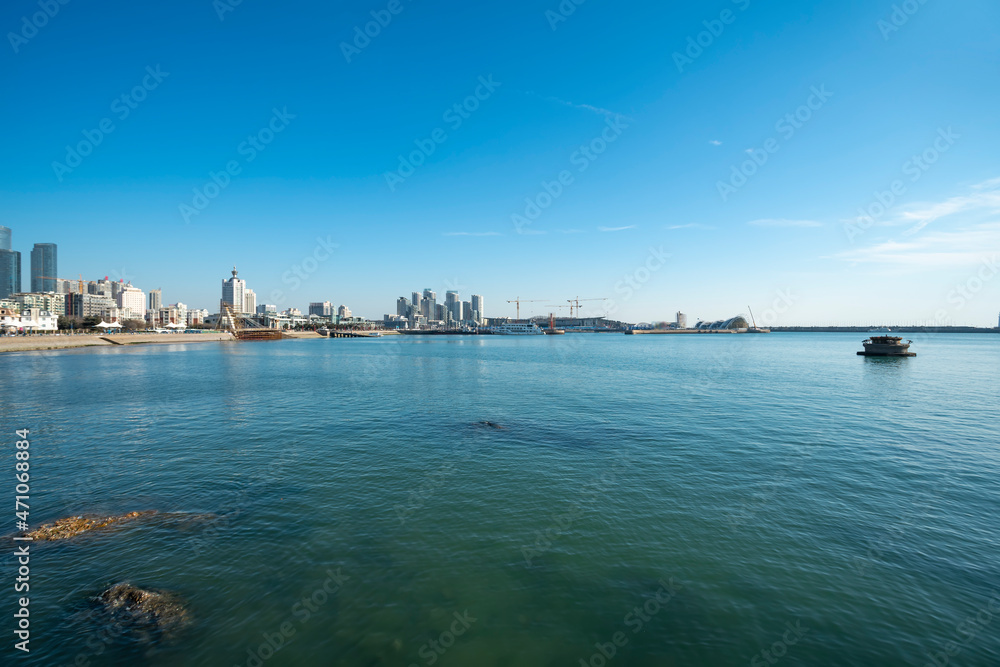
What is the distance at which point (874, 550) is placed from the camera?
38.0ft

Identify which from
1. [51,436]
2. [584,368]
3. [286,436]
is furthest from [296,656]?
[584,368]

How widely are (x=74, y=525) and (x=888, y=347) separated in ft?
359

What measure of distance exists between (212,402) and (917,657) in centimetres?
4131

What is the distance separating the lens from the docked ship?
7663 cm

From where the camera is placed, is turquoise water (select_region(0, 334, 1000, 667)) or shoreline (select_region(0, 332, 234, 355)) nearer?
turquoise water (select_region(0, 334, 1000, 667))

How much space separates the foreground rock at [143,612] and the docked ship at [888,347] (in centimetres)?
10439

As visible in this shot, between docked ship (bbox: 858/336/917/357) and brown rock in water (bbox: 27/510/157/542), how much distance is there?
106m

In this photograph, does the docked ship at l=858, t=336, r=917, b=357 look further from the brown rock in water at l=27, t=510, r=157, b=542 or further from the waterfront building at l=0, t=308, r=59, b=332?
the waterfront building at l=0, t=308, r=59, b=332

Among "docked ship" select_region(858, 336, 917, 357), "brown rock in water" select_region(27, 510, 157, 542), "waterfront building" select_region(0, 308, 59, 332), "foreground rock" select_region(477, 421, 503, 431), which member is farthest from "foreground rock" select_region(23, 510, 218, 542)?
"waterfront building" select_region(0, 308, 59, 332)

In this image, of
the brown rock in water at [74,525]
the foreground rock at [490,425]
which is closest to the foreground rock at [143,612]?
the brown rock in water at [74,525]

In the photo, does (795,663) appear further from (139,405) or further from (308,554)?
(139,405)

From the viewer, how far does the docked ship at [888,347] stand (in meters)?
76.6
